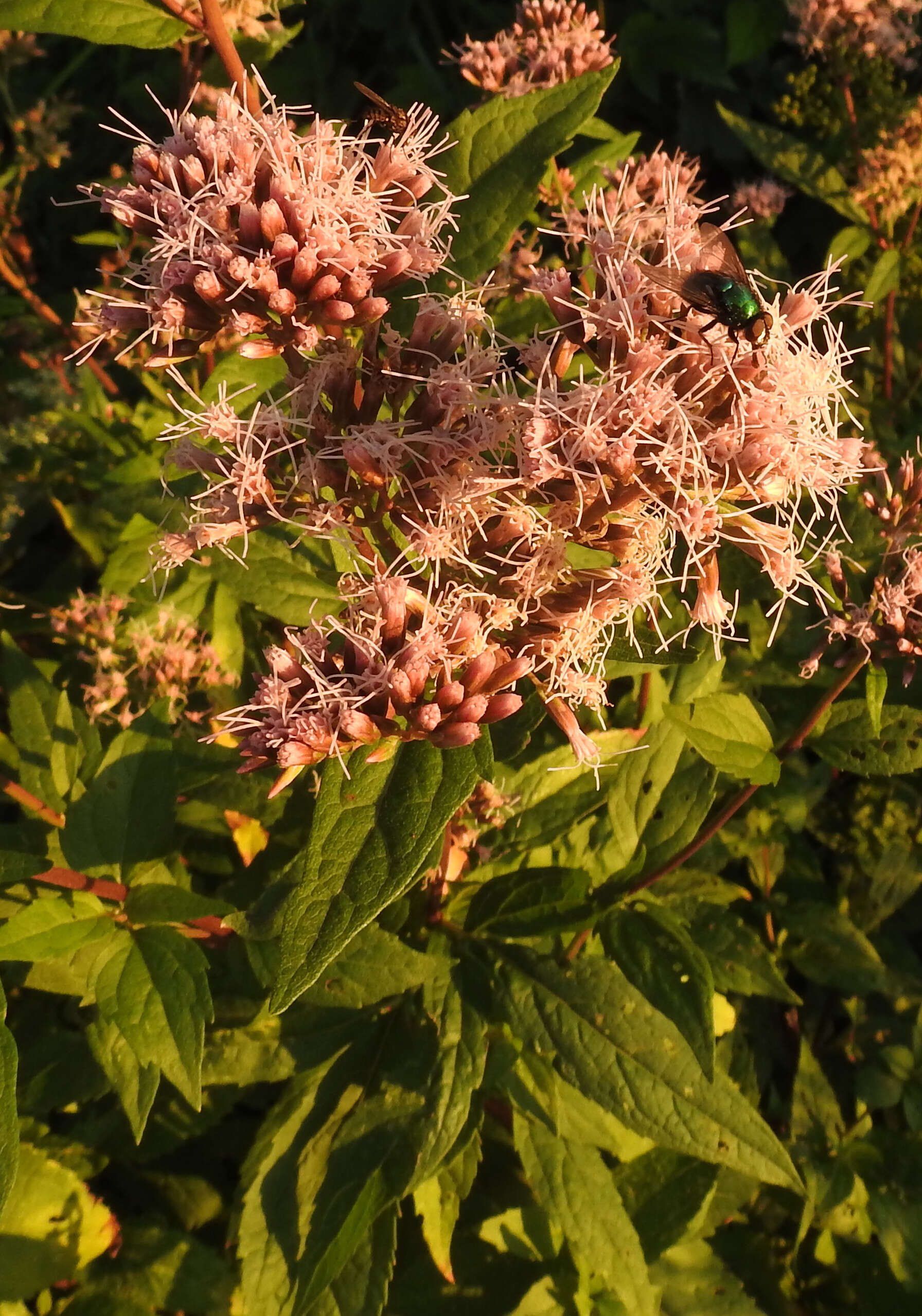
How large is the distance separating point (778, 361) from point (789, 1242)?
2.95 m

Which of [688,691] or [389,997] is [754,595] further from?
[389,997]

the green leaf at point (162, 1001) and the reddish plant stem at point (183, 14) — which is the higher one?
the reddish plant stem at point (183, 14)

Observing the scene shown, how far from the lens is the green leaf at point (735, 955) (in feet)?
9.07

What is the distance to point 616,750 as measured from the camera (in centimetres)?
260

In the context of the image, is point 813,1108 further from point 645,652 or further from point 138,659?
point 138,659

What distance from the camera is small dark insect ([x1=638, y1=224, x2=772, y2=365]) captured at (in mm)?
1715

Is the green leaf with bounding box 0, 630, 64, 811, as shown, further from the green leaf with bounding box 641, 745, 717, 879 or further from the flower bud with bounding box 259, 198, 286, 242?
the green leaf with bounding box 641, 745, 717, 879

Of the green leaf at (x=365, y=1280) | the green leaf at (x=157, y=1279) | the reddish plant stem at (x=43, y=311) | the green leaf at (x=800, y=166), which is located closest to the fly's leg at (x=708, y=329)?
the green leaf at (x=365, y=1280)

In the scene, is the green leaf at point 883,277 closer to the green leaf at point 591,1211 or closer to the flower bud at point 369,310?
the flower bud at point 369,310

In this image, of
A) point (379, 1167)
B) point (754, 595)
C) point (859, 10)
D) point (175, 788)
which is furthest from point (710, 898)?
point (859, 10)

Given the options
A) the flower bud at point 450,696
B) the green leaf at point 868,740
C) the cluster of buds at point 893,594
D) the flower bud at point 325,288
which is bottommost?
the green leaf at point 868,740

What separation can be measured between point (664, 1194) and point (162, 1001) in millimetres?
1658

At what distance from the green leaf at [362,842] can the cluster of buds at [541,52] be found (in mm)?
2142

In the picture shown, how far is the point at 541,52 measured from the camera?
9.54 feet
